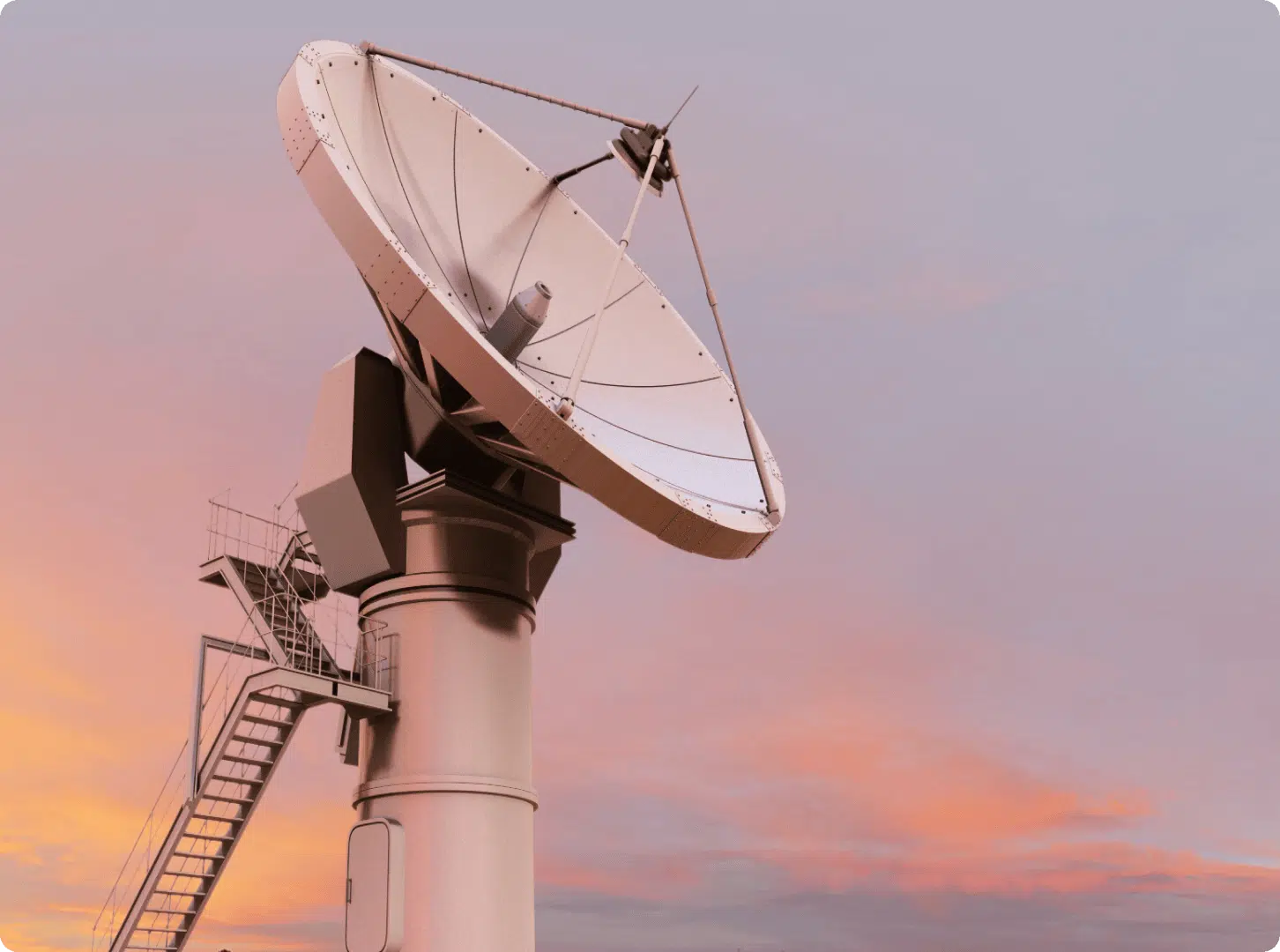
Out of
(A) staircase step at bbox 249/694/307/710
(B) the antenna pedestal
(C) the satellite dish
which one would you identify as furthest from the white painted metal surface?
(C) the satellite dish

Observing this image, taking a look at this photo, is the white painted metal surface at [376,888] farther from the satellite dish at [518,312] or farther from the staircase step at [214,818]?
the satellite dish at [518,312]

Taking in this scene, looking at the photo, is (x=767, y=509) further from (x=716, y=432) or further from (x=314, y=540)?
(x=314, y=540)

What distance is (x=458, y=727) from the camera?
69.6 ft

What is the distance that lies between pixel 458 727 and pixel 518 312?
6176 mm

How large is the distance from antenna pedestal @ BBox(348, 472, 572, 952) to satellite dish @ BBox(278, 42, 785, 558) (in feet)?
5.03

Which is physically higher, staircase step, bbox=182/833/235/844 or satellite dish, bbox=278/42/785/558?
satellite dish, bbox=278/42/785/558

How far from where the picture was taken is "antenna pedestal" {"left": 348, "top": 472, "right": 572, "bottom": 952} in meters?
20.7

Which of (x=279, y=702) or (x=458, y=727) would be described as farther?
(x=458, y=727)

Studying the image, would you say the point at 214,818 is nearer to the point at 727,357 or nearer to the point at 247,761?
the point at 247,761

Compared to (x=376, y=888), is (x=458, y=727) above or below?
above

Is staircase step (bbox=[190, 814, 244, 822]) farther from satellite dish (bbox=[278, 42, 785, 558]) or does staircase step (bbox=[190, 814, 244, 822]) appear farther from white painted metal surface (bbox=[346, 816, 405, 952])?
satellite dish (bbox=[278, 42, 785, 558])

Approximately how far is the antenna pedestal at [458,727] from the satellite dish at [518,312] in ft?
5.03

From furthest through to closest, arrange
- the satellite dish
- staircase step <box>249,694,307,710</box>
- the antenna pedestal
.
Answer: the antenna pedestal < staircase step <box>249,694,307,710</box> < the satellite dish

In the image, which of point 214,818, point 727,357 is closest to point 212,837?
point 214,818
